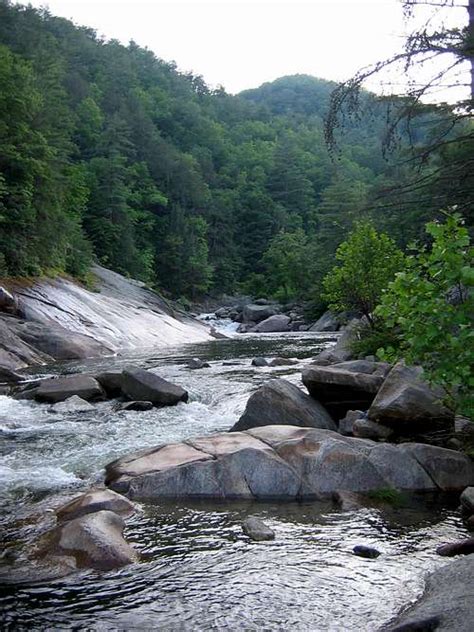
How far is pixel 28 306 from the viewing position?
26.2m

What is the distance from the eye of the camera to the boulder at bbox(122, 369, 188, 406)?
14.5 metres

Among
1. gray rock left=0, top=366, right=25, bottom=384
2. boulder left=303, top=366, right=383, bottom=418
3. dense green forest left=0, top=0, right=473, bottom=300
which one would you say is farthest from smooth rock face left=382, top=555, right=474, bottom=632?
gray rock left=0, top=366, right=25, bottom=384

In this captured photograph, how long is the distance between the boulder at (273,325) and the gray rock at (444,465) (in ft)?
113

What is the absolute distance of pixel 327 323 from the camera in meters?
41.4

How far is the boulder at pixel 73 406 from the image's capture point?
1405 cm

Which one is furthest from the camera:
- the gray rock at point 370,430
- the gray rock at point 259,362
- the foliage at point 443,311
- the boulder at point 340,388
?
the gray rock at point 259,362

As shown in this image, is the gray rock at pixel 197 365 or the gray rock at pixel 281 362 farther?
the gray rock at pixel 281 362

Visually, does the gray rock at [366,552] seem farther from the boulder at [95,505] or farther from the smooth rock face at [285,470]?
the boulder at [95,505]

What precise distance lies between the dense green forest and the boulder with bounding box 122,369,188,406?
618 centimetres

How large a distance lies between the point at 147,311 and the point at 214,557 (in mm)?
29314

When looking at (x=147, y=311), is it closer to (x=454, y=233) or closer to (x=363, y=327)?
(x=363, y=327)

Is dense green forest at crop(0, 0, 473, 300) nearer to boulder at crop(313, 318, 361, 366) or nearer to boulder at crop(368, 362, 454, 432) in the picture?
boulder at crop(368, 362, 454, 432)

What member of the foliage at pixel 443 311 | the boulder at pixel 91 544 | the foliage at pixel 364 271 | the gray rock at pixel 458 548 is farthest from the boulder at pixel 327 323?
the boulder at pixel 91 544

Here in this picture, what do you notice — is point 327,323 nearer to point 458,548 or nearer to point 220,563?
point 458,548
